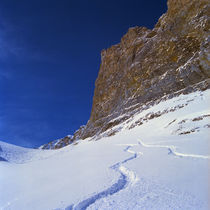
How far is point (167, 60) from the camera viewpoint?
40.4 metres

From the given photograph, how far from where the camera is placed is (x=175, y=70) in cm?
3684

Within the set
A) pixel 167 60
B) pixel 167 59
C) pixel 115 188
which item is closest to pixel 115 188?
pixel 115 188

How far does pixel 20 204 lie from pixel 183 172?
152 inches

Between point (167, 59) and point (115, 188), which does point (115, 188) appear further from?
point (167, 59)

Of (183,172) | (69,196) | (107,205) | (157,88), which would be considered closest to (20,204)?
(69,196)

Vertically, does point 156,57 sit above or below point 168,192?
above

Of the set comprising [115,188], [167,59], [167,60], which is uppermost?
[167,59]

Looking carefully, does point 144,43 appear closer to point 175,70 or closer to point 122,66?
point 122,66

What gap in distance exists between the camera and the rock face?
3294 centimetres

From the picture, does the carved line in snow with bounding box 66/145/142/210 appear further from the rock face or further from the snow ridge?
the rock face

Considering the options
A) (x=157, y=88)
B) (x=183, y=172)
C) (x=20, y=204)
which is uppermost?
(x=157, y=88)

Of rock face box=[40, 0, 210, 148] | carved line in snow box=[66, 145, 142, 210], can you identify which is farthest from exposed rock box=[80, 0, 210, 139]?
carved line in snow box=[66, 145, 142, 210]

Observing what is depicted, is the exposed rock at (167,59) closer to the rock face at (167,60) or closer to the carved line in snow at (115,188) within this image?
the rock face at (167,60)

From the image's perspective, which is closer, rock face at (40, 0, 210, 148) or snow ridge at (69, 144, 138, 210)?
snow ridge at (69, 144, 138, 210)
